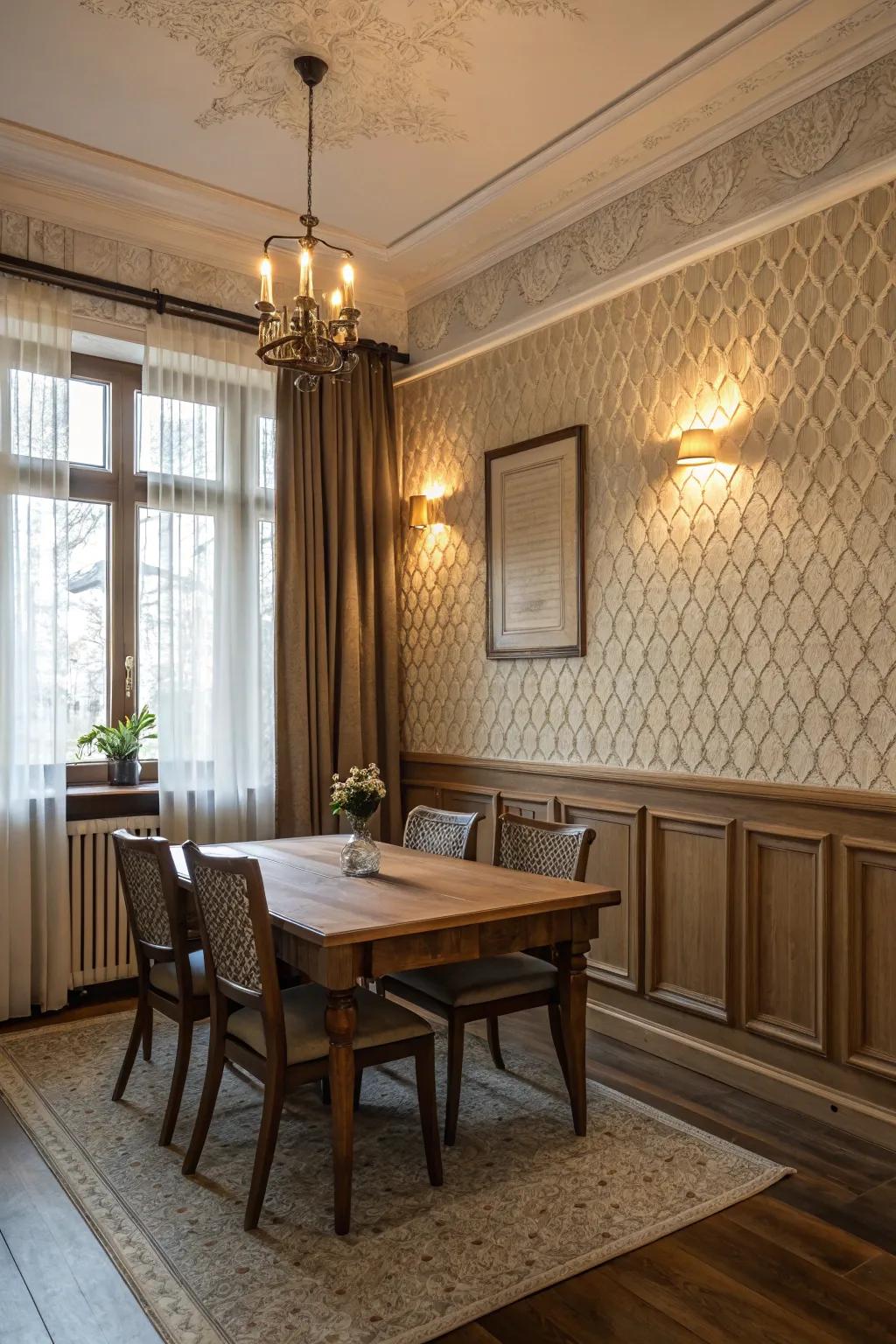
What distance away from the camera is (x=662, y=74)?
345 centimetres

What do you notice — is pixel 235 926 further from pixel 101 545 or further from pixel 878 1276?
pixel 101 545

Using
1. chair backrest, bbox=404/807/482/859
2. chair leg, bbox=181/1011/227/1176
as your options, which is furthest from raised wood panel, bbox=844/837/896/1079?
chair leg, bbox=181/1011/227/1176

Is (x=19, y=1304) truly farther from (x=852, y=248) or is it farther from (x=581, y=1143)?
(x=852, y=248)

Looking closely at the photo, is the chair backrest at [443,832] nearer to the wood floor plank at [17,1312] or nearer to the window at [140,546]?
the window at [140,546]

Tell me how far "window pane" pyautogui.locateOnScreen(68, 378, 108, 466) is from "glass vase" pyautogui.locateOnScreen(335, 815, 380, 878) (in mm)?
2561

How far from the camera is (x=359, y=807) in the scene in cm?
323

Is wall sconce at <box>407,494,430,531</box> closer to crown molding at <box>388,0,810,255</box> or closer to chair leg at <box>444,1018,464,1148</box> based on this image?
crown molding at <box>388,0,810,255</box>

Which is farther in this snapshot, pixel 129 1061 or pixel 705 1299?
pixel 129 1061

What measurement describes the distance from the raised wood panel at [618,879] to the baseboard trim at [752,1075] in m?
0.15

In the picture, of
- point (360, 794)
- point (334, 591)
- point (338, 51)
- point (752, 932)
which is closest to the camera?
point (360, 794)

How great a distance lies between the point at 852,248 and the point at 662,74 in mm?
931

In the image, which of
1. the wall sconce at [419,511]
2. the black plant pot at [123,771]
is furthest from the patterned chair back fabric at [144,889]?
the wall sconce at [419,511]

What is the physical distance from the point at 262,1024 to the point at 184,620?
239 centimetres

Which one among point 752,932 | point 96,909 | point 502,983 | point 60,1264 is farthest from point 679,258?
point 60,1264
